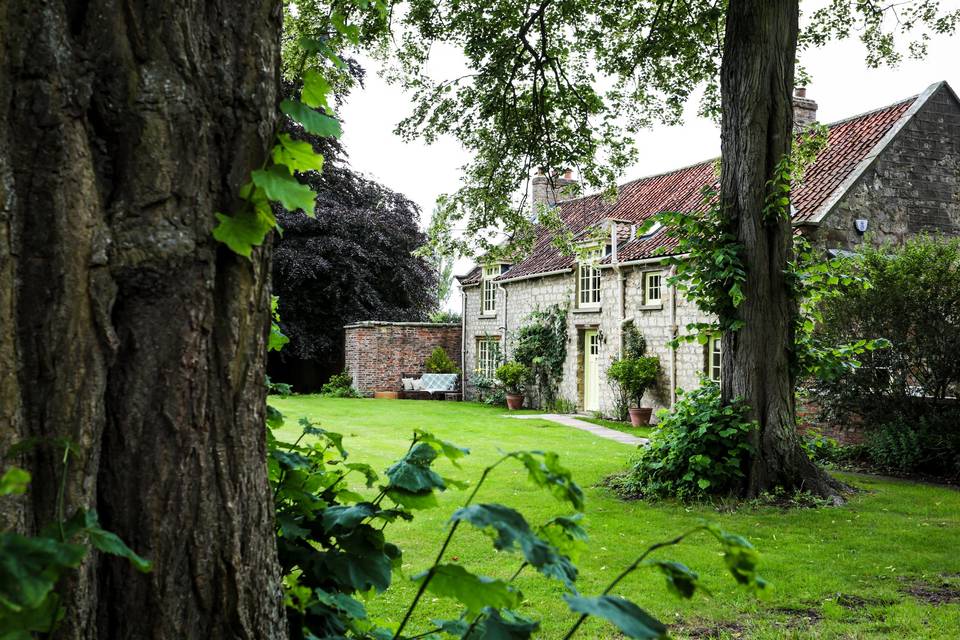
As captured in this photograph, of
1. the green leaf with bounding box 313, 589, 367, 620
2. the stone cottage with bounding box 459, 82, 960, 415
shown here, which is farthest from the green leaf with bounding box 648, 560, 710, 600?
the stone cottage with bounding box 459, 82, 960, 415

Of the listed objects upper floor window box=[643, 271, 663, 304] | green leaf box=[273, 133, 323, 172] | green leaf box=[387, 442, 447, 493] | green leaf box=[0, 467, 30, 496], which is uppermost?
upper floor window box=[643, 271, 663, 304]

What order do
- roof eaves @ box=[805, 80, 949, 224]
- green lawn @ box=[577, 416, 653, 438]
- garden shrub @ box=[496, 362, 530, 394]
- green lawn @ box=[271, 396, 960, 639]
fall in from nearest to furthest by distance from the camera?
green lawn @ box=[271, 396, 960, 639] < roof eaves @ box=[805, 80, 949, 224] < green lawn @ box=[577, 416, 653, 438] < garden shrub @ box=[496, 362, 530, 394]

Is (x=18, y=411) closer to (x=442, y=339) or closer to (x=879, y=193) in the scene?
(x=879, y=193)

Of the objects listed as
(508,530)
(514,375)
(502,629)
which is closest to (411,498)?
(502,629)

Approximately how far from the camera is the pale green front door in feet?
72.9

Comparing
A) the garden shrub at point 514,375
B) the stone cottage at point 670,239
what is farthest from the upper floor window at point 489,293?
the garden shrub at point 514,375

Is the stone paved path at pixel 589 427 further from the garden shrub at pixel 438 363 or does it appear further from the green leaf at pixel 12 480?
the green leaf at pixel 12 480

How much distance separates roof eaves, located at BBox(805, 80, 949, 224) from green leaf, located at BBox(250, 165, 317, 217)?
1530 centimetres

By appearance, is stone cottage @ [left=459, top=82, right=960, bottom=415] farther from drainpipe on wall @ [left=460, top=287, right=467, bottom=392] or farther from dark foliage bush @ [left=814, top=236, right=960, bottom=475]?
A: dark foliage bush @ [left=814, top=236, right=960, bottom=475]

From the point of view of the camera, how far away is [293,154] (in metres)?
1.67

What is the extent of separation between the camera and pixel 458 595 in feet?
5.57

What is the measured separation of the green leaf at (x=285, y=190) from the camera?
4.94 ft

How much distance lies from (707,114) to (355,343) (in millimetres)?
18478

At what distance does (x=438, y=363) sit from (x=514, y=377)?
5.24 m
